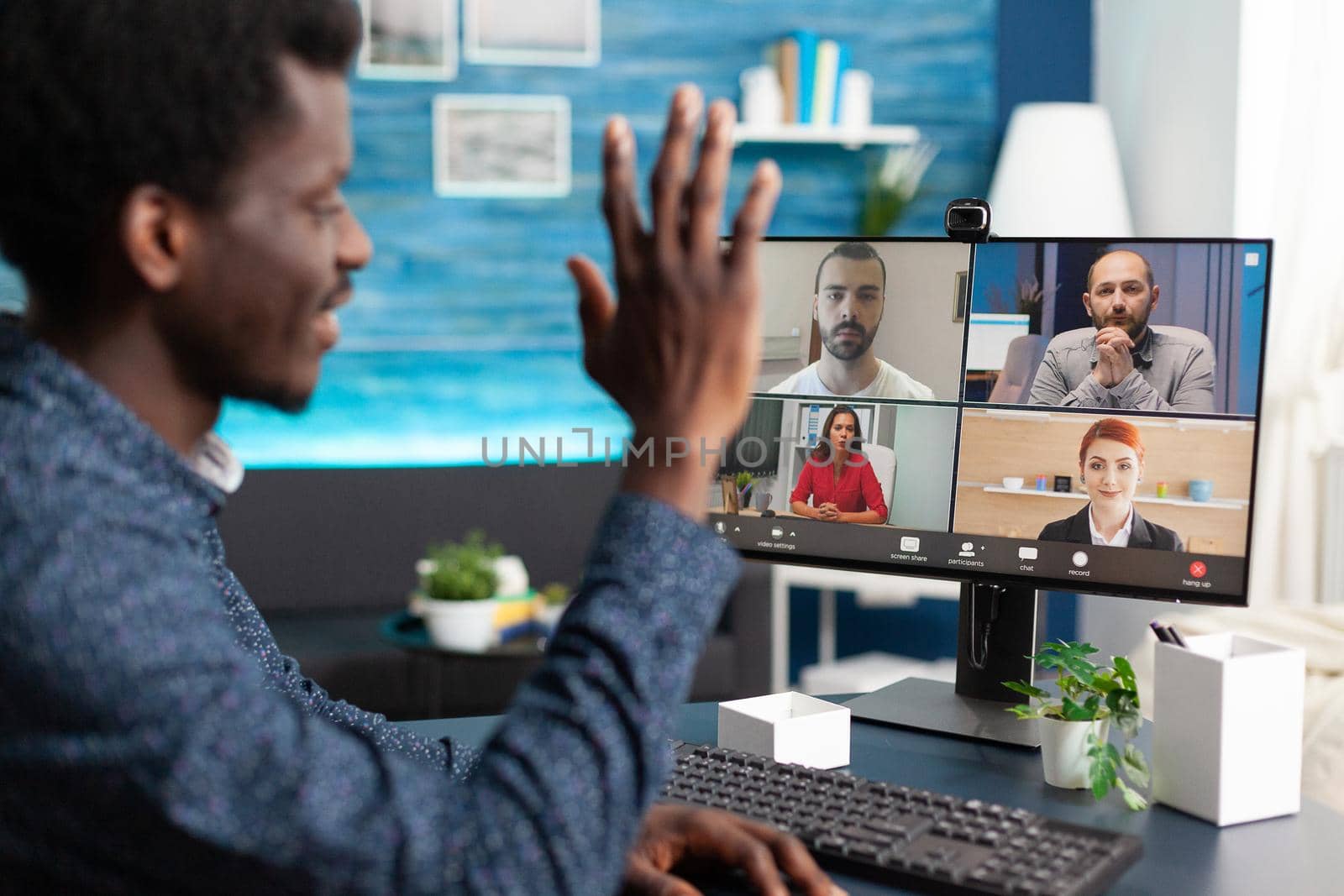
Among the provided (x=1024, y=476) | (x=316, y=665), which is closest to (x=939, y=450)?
(x=1024, y=476)

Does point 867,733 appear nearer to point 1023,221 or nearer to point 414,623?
point 414,623

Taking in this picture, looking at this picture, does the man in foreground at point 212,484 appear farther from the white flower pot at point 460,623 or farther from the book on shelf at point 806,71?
the book on shelf at point 806,71

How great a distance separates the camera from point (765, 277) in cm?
149

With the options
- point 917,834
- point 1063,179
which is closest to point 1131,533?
point 917,834

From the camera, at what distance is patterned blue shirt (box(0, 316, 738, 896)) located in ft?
2.11

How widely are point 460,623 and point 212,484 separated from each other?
233 cm

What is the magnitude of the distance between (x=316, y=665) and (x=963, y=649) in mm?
2180

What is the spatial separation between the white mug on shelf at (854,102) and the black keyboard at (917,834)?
3132mm

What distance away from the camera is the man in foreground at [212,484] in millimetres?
652

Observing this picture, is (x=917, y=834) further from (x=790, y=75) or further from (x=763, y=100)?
(x=790, y=75)

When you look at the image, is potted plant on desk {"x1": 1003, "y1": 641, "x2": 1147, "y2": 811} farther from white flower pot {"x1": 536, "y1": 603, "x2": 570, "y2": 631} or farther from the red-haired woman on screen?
white flower pot {"x1": 536, "y1": 603, "x2": 570, "y2": 631}

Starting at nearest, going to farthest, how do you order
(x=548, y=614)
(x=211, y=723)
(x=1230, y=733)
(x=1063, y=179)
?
(x=211, y=723) < (x=1230, y=733) < (x=548, y=614) < (x=1063, y=179)

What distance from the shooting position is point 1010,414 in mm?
1353

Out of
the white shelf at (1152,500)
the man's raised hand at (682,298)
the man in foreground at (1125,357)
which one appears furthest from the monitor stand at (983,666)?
the man's raised hand at (682,298)
